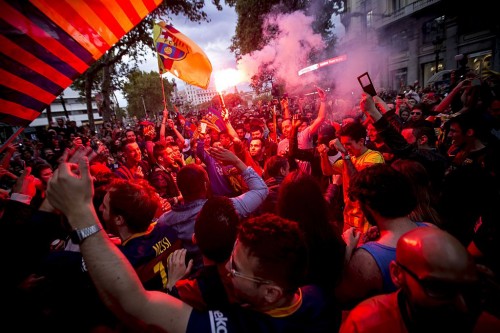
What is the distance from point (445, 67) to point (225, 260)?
3453cm

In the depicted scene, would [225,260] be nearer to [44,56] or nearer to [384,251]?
[384,251]

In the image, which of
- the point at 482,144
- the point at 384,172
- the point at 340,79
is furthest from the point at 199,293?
the point at 340,79

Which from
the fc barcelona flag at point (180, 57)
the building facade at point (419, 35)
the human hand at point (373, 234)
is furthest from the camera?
the building facade at point (419, 35)

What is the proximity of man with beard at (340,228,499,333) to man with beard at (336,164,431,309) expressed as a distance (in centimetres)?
42

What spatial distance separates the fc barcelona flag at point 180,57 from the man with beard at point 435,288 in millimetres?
5658

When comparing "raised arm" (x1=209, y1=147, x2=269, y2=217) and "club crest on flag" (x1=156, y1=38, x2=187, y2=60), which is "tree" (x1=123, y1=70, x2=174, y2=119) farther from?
"raised arm" (x1=209, y1=147, x2=269, y2=217)

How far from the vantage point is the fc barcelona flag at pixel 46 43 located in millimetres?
1932

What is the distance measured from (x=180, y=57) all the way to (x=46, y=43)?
4.11 meters

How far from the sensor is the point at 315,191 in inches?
85.7

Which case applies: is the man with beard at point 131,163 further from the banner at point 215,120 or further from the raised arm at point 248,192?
the raised arm at point 248,192

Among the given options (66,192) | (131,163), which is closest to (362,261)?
(66,192)

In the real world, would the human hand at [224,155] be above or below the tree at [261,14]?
below

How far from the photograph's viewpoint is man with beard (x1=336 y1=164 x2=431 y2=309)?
1.72 metres

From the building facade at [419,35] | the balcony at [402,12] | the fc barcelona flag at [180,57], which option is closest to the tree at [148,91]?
the building facade at [419,35]
